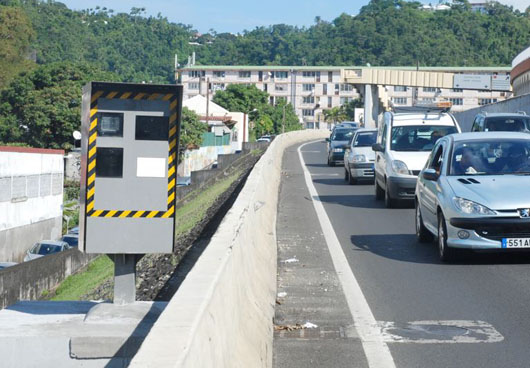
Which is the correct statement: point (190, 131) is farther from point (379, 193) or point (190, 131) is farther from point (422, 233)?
point (422, 233)

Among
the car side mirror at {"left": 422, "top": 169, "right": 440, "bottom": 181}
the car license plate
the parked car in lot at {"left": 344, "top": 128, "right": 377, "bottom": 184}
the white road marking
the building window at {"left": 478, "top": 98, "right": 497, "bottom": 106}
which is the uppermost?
the building window at {"left": 478, "top": 98, "right": 497, "bottom": 106}

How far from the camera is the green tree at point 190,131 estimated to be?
82438 millimetres

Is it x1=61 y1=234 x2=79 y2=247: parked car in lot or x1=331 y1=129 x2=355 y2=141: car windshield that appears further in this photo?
x1=61 y1=234 x2=79 y2=247: parked car in lot

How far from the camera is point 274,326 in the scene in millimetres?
9031

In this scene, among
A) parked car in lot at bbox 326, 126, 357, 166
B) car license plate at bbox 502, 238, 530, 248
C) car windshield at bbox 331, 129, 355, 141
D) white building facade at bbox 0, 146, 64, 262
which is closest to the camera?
car license plate at bbox 502, 238, 530, 248

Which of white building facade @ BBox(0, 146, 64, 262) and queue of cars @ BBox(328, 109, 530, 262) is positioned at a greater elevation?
queue of cars @ BBox(328, 109, 530, 262)

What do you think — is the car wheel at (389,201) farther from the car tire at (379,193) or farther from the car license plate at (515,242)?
the car license plate at (515,242)

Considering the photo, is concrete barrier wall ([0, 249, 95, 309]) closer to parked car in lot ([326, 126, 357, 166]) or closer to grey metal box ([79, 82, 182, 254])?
parked car in lot ([326, 126, 357, 166])

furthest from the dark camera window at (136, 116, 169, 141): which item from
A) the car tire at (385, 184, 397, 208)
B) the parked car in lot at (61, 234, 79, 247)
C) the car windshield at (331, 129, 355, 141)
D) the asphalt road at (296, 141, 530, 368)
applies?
the parked car in lot at (61, 234, 79, 247)

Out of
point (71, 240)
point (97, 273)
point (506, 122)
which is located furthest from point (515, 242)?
point (71, 240)

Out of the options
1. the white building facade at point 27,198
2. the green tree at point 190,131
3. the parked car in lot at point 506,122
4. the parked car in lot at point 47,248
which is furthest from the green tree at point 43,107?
the parked car in lot at point 506,122

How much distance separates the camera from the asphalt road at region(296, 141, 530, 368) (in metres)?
7.93

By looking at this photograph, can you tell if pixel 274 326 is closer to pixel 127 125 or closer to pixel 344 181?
pixel 127 125

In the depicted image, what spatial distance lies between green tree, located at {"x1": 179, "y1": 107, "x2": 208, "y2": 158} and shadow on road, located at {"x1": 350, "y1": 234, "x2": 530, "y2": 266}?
217 feet
